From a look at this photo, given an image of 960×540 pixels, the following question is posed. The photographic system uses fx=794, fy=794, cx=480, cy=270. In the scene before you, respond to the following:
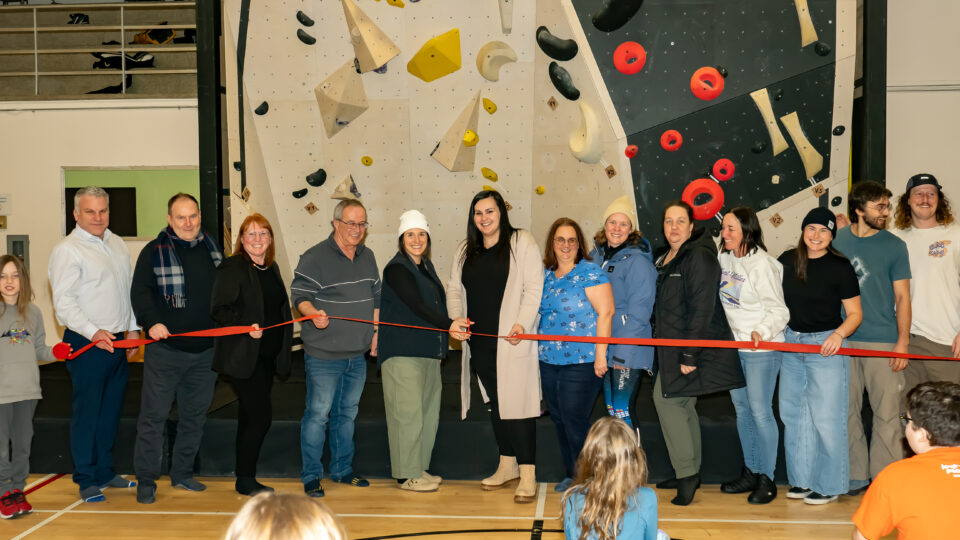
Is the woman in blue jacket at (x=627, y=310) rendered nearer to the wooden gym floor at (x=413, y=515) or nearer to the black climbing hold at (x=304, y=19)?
the wooden gym floor at (x=413, y=515)

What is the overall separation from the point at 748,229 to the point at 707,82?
2326 millimetres

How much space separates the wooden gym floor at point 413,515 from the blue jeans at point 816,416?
0.58 feet

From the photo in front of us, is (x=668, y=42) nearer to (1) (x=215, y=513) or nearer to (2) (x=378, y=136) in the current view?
(2) (x=378, y=136)

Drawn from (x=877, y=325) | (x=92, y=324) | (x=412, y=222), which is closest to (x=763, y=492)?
(x=877, y=325)

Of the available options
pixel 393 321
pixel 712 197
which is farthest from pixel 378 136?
pixel 712 197

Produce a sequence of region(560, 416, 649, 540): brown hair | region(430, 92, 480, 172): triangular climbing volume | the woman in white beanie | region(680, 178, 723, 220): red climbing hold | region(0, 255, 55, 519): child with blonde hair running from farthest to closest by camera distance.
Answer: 1. region(430, 92, 480, 172): triangular climbing volume
2. region(680, 178, 723, 220): red climbing hold
3. the woman in white beanie
4. region(0, 255, 55, 519): child with blonde hair
5. region(560, 416, 649, 540): brown hair

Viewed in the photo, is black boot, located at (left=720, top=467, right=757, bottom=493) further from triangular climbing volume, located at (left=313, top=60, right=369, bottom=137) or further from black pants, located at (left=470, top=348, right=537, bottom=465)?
triangular climbing volume, located at (left=313, top=60, right=369, bottom=137)

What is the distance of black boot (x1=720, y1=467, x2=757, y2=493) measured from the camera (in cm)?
470

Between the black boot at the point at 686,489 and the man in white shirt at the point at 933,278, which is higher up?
the man in white shirt at the point at 933,278

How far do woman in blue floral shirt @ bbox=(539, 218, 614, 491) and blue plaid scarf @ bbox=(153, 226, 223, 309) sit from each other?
2.16 metres

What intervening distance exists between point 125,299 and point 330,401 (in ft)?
4.62

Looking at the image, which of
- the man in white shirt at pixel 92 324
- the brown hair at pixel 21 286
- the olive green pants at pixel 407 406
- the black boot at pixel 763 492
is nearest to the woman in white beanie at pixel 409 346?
the olive green pants at pixel 407 406

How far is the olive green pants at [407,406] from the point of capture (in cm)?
480

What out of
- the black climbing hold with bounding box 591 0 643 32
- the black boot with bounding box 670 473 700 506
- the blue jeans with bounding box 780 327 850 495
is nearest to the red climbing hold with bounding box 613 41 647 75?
the black climbing hold with bounding box 591 0 643 32
